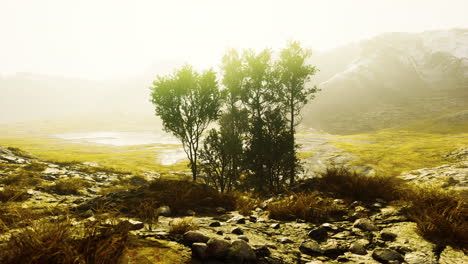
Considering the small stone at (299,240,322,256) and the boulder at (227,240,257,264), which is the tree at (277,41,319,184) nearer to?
the small stone at (299,240,322,256)

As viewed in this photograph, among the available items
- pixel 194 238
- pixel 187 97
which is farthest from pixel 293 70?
pixel 194 238

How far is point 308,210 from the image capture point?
6434 millimetres

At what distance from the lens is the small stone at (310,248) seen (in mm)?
4266

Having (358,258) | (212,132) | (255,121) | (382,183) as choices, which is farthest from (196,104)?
(358,258)

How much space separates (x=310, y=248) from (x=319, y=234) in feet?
2.99

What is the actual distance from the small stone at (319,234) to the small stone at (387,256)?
43.2 inches

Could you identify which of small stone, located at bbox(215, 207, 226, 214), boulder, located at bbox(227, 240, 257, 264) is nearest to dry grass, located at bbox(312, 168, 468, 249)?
small stone, located at bbox(215, 207, 226, 214)

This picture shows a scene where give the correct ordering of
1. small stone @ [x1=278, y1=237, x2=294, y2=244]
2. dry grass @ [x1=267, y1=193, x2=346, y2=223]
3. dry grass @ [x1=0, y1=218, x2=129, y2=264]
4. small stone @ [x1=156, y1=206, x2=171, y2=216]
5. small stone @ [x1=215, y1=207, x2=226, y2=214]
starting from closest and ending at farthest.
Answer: dry grass @ [x1=0, y1=218, x2=129, y2=264] < small stone @ [x1=278, y1=237, x2=294, y2=244] < small stone @ [x1=156, y1=206, x2=171, y2=216] < dry grass @ [x1=267, y1=193, x2=346, y2=223] < small stone @ [x1=215, y1=207, x2=226, y2=214]

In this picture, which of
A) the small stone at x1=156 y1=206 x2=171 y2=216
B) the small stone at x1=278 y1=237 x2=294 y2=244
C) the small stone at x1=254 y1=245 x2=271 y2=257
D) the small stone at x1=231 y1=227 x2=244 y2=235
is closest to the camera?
the small stone at x1=254 y1=245 x2=271 y2=257

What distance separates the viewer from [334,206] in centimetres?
663

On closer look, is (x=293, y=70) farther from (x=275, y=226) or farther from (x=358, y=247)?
(x=358, y=247)

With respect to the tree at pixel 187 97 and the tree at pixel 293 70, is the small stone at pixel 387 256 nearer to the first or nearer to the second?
the tree at pixel 187 97

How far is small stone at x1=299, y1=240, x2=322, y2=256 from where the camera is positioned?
427 centimetres

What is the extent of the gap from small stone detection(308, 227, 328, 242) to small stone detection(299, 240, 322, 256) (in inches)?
23.5
